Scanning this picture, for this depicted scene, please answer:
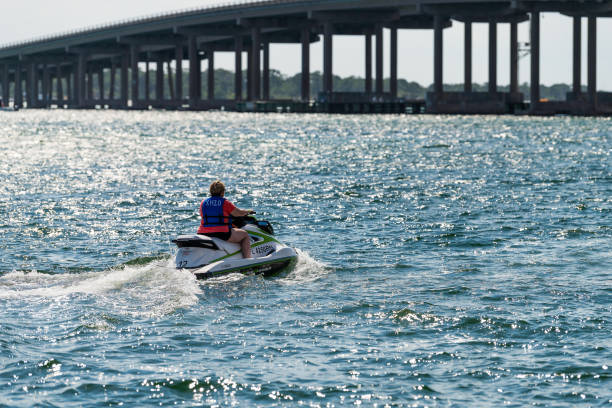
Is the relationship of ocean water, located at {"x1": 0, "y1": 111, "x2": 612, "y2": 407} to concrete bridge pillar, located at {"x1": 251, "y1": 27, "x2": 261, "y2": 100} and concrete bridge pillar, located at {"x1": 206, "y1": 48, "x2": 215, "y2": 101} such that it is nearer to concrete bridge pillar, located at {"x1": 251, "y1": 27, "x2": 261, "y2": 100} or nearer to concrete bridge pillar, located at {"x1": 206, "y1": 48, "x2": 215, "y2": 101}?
concrete bridge pillar, located at {"x1": 251, "y1": 27, "x2": 261, "y2": 100}

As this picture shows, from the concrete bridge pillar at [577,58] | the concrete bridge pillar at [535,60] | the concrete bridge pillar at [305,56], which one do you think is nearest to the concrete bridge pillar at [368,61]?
the concrete bridge pillar at [305,56]

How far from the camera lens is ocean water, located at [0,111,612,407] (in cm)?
1169

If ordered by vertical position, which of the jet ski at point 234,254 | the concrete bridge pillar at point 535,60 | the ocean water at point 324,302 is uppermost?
the concrete bridge pillar at point 535,60

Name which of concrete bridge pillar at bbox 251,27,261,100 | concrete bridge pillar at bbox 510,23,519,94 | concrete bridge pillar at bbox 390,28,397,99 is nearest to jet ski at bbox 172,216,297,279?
concrete bridge pillar at bbox 510,23,519,94

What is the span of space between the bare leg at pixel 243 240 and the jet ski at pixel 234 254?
2.8 inches

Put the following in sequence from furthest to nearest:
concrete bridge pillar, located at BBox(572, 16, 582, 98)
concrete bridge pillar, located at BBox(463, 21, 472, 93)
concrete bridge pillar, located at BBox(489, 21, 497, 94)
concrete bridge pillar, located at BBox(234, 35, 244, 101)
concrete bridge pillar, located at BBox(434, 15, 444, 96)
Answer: concrete bridge pillar, located at BBox(234, 35, 244, 101) < concrete bridge pillar, located at BBox(463, 21, 472, 93) < concrete bridge pillar, located at BBox(489, 21, 497, 94) < concrete bridge pillar, located at BBox(434, 15, 444, 96) < concrete bridge pillar, located at BBox(572, 16, 582, 98)

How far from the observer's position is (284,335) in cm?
1397

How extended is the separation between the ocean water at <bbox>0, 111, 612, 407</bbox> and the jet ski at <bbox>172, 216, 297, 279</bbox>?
0.20 m

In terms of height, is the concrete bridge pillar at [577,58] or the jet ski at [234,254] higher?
the concrete bridge pillar at [577,58]

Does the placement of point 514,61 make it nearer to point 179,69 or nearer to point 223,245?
point 179,69

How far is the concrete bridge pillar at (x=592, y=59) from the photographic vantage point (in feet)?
409

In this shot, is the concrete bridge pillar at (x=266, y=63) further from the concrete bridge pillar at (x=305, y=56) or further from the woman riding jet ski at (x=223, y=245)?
the woman riding jet ski at (x=223, y=245)

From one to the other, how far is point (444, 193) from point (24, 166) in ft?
73.2

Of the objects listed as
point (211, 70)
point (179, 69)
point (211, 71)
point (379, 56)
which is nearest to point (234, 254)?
point (379, 56)
